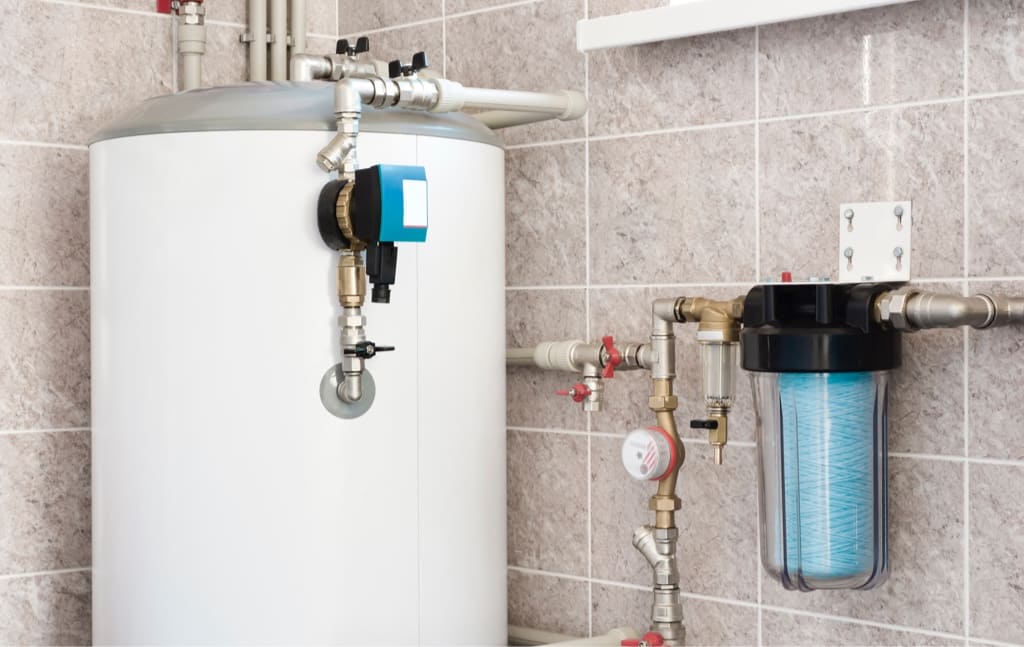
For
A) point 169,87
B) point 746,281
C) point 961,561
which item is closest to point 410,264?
point 746,281

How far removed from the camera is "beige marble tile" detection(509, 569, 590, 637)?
177cm

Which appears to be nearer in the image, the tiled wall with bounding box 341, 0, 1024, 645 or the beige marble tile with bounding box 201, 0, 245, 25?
the tiled wall with bounding box 341, 0, 1024, 645

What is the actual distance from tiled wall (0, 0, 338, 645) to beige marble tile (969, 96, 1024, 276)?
1.16 meters

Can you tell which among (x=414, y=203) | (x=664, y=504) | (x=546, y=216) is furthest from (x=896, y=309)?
(x=546, y=216)

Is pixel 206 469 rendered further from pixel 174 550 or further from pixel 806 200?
pixel 806 200

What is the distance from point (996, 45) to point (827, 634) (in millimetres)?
698

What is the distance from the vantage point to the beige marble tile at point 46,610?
1720 mm

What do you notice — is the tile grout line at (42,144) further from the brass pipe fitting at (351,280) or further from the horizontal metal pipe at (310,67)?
the brass pipe fitting at (351,280)

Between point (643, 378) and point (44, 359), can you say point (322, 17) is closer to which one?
point (44, 359)

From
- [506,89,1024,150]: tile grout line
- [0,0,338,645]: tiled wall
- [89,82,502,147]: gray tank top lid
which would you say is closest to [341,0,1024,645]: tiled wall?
[506,89,1024,150]: tile grout line

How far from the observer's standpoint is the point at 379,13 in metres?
2.00

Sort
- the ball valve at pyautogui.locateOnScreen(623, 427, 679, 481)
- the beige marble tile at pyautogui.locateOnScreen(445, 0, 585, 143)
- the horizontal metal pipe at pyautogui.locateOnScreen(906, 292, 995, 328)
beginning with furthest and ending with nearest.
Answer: the beige marble tile at pyautogui.locateOnScreen(445, 0, 585, 143), the ball valve at pyautogui.locateOnScreen(623, 427, 679, 481), the horizontal metal pipe at pyautogui.locateOnScreen(906, 292, 995, 328)

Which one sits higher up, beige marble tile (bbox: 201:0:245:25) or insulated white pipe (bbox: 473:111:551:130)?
beige marble tile (bbox: 201:0:245:25)

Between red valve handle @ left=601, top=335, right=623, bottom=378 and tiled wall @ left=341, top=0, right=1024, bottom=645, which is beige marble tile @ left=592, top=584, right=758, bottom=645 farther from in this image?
red valve handle @ left=601, top=335, right=623, bottom=378
